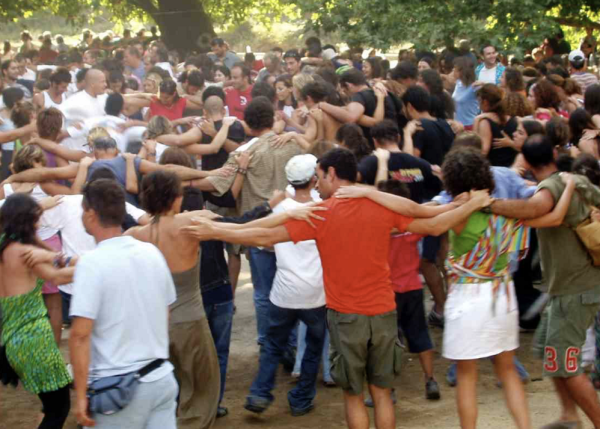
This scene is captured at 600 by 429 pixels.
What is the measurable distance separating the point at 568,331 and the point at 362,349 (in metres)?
1.34

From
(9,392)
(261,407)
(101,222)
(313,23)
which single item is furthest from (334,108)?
(313,23)

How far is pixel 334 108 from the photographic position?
8773mm

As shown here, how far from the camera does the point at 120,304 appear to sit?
4293 mm

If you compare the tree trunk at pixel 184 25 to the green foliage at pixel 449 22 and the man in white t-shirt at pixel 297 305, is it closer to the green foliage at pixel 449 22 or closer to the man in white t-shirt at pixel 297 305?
the green foliage at pixel 449 22

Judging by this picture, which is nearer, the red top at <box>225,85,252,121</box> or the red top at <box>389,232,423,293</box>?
the red top at <box>389,232,423,293</box>

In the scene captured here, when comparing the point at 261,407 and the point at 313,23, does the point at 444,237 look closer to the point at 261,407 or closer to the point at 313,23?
the point at 261,407

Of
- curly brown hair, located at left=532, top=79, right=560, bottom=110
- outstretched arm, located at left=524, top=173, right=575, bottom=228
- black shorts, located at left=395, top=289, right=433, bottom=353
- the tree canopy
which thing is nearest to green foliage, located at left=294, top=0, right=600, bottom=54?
the tree canopy

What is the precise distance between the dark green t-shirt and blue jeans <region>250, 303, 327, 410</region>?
66.2 inches

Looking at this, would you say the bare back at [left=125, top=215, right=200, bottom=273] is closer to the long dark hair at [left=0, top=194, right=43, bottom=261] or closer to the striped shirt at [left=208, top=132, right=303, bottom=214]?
the long dark hair at [left=0, top=194, right=43, bottom=261]

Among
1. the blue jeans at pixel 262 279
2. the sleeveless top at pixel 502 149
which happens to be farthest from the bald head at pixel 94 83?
the sleeveless top at pixel 502 149

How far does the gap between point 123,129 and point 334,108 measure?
224 centimetres

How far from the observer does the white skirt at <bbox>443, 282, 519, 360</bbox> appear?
543cm

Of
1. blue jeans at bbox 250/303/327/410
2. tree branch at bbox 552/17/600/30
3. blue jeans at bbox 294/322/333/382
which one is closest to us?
blue jeans at bbox 250/303/327/410

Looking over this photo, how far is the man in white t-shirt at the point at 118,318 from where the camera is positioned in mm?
4227
